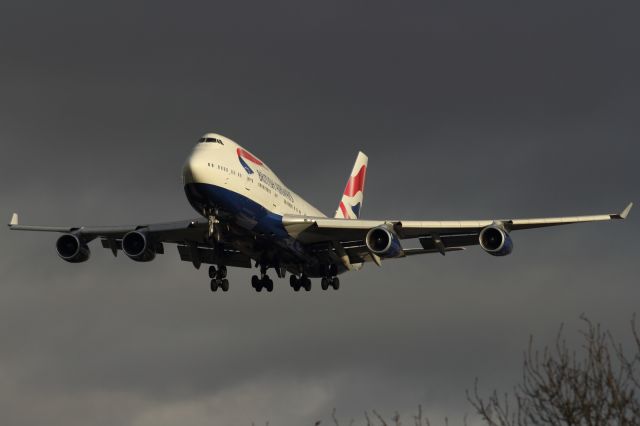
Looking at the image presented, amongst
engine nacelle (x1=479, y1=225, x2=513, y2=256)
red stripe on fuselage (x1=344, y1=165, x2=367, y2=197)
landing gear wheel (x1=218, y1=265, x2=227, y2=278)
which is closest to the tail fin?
red stripe on fuselage (x1=344, y1=165, x2=367, y2=197)

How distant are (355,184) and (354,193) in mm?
989

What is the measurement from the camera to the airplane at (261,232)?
5016 centimetres

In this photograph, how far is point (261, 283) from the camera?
5969 cm

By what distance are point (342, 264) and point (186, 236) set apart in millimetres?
8440

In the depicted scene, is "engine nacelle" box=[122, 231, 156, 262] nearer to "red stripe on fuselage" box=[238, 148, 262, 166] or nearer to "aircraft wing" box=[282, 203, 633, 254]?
"red stripe on fuselage" box=[238, 148, 262, 166]

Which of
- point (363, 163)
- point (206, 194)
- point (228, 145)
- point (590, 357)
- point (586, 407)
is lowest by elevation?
point (586, 407)

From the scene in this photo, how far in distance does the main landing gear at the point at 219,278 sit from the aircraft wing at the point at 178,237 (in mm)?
454

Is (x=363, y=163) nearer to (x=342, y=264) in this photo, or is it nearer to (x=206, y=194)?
Result: (x=342, y=264)

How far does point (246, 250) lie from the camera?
54.2 m

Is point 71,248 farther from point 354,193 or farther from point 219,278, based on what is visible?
point 354,193

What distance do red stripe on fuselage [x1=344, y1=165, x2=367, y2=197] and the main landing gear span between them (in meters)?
18.8

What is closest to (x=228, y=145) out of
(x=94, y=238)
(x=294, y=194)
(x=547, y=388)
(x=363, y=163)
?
(x=294, y=194)

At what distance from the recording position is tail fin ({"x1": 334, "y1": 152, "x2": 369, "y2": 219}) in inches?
2866

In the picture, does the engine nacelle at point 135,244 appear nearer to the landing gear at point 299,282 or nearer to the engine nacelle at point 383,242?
the landing gear at point 299,282
